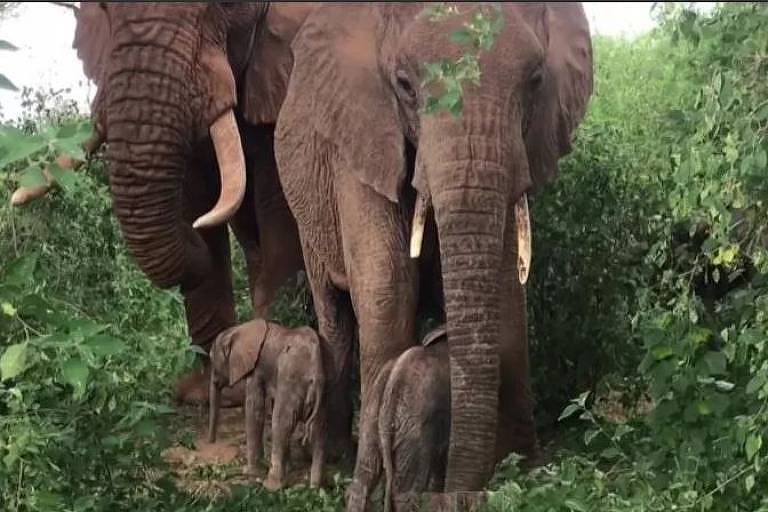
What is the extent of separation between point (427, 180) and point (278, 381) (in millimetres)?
1064

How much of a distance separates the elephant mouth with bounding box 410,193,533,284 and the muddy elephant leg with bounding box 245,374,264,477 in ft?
2.95

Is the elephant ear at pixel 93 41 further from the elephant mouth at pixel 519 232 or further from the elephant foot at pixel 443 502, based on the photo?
the elephant foot at pixel 443 502

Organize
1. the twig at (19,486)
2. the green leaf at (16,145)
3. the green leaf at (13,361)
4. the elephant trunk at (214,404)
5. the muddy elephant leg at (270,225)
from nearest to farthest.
→ the green leaf at (16,145) < the green leaf at (13,361) < the twig at (19,486) < the elephant trunk at (214,404) < the muddy elephant leg at (270,225)

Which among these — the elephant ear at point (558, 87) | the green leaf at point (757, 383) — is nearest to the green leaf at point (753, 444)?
the green leaf at point (757, 383)

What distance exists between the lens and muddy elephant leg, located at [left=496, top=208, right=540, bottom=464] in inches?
184

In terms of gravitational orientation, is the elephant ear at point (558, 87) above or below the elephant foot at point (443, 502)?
above

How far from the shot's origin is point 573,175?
5996 millimetres

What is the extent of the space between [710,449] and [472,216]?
0.90m

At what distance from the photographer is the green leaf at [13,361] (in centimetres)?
324

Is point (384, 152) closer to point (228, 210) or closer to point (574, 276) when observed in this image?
point (228, 210)

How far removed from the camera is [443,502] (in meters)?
4.12

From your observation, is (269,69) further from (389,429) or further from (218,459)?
(389,429)

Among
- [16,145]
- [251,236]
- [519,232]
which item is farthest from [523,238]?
[251,236]

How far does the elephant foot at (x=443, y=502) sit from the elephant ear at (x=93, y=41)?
1846mm
